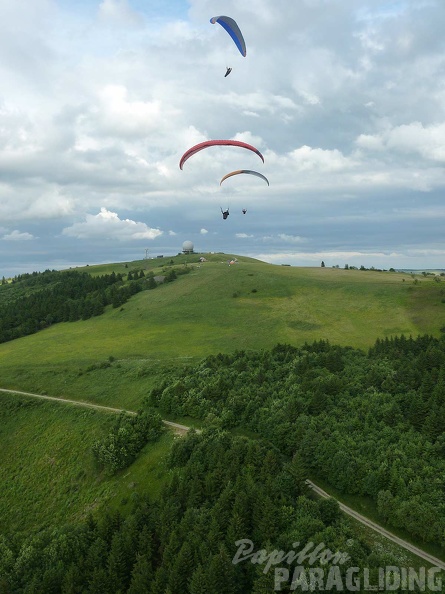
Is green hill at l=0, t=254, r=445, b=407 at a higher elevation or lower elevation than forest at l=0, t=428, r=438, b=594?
higher

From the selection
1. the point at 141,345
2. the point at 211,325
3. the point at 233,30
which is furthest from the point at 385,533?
the point at 211,325

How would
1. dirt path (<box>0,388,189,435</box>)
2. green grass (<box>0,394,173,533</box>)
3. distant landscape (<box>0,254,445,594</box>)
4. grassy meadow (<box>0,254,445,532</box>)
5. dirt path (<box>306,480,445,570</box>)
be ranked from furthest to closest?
dirt path (<box>0,388,189,435</box>) → grassy meadow (<box>0,254,445,532</box>) → green grass (<box>0,394,173,533</box>) → distant landscape (<box>0,254,445,594</box>) → dirt path (<box>306,480,445,570</box>)

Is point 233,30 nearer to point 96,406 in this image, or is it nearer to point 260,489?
point 260,489

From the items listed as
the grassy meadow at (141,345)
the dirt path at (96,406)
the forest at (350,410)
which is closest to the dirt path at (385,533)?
the forest at (350,410)

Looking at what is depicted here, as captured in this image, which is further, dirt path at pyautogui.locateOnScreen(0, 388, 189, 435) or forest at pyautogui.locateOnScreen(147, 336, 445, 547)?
dirt path at pyautogui.locateOnScreen(0, 388, 189, 435)

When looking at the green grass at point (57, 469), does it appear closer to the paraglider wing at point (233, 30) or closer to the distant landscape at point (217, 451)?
the distant landscape at point (217, 451)

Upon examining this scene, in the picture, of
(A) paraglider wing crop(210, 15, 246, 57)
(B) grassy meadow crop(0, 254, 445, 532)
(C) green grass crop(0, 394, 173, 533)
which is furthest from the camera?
(B) grassy meadow crop(0, 254, 445, 532)

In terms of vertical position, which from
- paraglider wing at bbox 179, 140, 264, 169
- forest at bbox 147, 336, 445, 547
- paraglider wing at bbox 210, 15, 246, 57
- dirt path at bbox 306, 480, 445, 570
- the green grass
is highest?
paraglider wing at bbox 210, 15, 246, 57

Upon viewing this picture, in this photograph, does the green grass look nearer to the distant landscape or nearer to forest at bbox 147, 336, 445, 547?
the distant landscape

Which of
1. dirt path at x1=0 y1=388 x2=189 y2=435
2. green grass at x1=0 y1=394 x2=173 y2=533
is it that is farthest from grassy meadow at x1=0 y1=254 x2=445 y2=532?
dirt path at x1=0 y1=388 x2=189 y2=435
